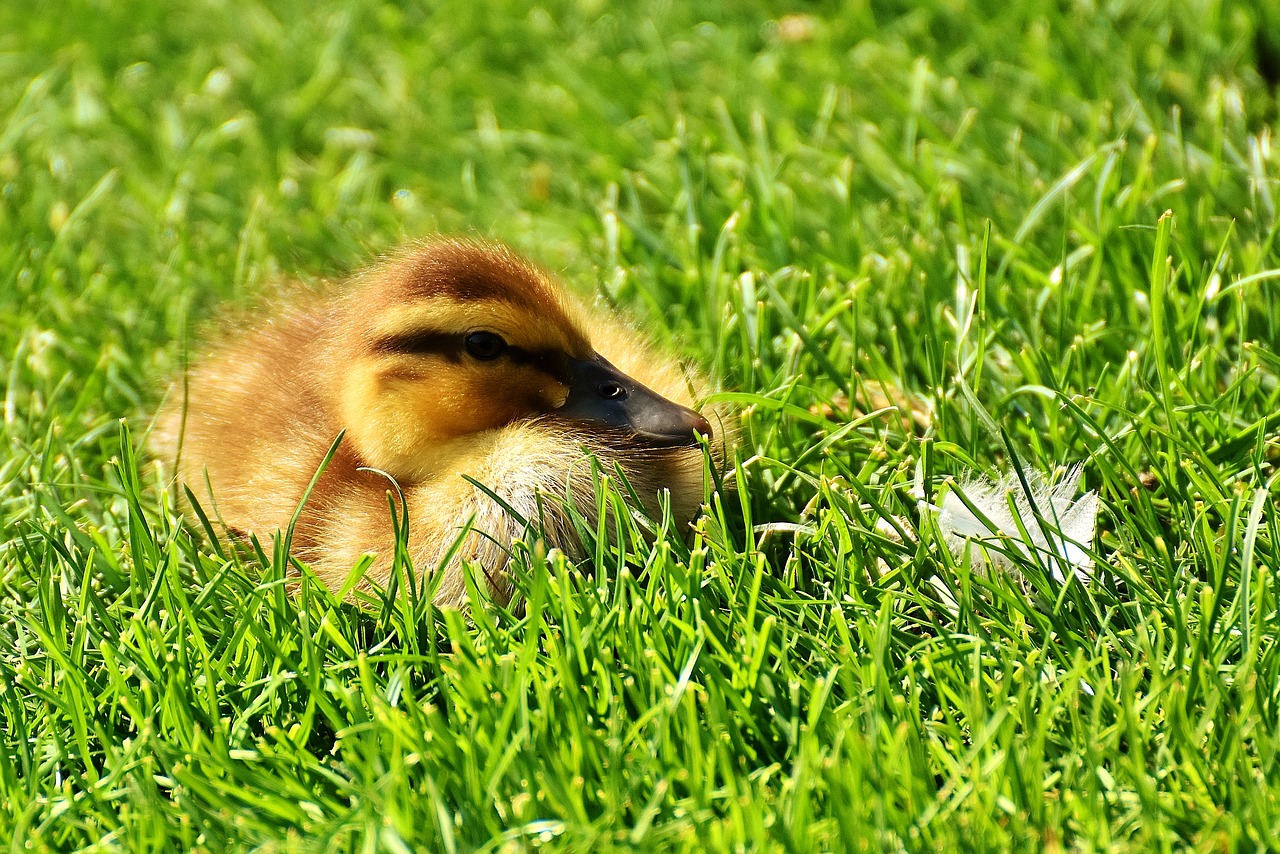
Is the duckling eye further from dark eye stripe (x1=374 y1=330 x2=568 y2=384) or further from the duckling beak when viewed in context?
the duckling beak

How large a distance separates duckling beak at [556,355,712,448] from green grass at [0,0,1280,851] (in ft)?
0.55

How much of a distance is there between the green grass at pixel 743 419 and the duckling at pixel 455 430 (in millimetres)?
132

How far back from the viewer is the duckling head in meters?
2.63

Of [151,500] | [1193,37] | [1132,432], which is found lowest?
[151,500]

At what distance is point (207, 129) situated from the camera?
193 inches

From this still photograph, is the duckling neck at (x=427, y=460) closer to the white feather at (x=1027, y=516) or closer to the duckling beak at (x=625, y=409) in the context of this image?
the duckling beak at (x=625, y=409)

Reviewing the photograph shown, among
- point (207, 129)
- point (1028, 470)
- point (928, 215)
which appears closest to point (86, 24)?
point (207, 129)

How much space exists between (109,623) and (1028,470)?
5.83 ft

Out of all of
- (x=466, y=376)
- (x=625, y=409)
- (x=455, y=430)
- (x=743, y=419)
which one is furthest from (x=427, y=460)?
(x=743, y=419)

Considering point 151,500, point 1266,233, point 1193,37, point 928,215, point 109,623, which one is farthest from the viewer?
point 1193,37

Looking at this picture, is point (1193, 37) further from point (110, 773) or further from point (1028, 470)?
point (110, 773)

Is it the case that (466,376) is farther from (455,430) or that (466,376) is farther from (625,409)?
(625,409)

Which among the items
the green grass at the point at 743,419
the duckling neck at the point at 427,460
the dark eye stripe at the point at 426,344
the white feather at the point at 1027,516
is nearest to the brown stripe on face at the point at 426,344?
the dark eye stripe at the point at 426,344

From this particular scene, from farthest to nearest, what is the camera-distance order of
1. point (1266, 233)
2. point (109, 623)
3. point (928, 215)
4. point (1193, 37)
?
point (1193, 37) < point (928, 215) < point (1266, 233) < point (109, 623)
